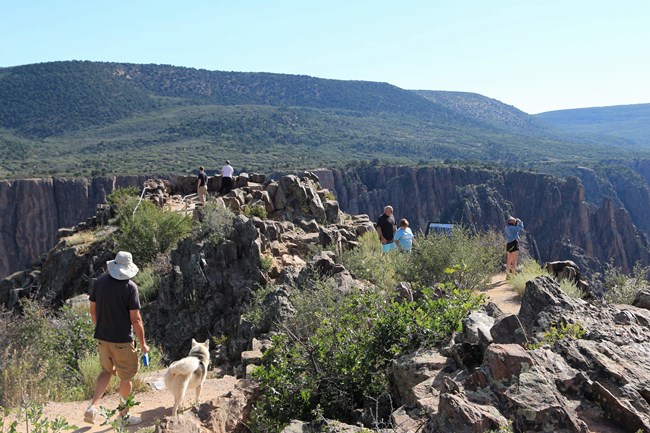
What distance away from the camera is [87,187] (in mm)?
53500

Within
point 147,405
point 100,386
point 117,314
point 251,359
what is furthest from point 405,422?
point 251,359

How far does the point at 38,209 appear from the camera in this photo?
54.4m

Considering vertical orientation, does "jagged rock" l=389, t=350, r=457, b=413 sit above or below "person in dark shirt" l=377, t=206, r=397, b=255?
above

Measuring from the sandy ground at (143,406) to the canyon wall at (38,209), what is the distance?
46.6m

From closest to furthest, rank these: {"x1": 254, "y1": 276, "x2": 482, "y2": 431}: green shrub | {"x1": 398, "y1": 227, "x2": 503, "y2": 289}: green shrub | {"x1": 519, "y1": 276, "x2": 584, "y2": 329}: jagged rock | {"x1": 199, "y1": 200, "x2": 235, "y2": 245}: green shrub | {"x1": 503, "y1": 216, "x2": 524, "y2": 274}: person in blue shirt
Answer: {"x1": 254, "y1": 276, "x2": 482, "y2": 431}: green shrub
{"x1": 519, "y1": 276, "x2": 584, "y2": 329}: jagged rock
{"x1": 398, "y1": 227, "x2": 503, "y2": 289}: green shrub
{"x1": 503, "y1": 216, "x2": 524, "y2": 274}: person in blue shirt
{"x1": 199, "y1": 200, "x2": 235, "y2": 245}: green shrub

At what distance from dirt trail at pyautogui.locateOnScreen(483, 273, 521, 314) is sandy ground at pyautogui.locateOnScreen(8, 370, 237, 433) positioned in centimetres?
503

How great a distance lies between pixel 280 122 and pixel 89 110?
87.8 feet

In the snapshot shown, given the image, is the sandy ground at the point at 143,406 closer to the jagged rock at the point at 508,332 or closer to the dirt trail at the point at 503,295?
the jagged rock at the point at 508,332

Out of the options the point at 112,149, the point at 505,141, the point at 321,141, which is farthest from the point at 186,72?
the point at 505,141

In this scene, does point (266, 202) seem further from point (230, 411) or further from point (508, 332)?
point (508, 332)

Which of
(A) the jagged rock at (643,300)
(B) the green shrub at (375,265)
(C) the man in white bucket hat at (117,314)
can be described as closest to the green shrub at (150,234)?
(B) the green shrub at (375,265)

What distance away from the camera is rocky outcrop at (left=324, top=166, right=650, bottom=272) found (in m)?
67.3

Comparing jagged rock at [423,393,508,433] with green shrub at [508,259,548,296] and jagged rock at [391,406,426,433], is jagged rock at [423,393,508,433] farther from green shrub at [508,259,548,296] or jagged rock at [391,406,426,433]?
green shrub at [508,259,548,296]

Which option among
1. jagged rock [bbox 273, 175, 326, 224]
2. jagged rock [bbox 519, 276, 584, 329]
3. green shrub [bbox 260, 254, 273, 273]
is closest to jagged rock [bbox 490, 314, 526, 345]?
jagged rock [bbox 519, 276, 584, 329]
